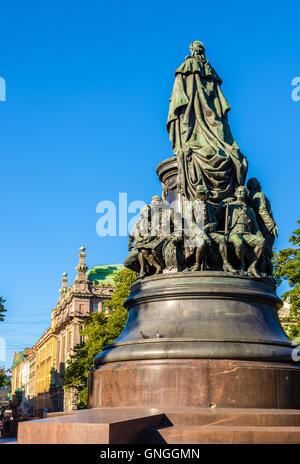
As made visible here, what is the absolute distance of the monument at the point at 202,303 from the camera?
29.7ft

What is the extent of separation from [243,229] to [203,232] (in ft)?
2.93

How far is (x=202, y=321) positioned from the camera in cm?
1023

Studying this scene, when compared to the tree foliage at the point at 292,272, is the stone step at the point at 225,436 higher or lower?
lower

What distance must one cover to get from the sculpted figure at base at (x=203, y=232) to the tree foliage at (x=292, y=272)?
1446 cm

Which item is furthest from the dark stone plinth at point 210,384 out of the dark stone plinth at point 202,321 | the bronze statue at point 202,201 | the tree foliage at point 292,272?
the tree foliage at point 292,272

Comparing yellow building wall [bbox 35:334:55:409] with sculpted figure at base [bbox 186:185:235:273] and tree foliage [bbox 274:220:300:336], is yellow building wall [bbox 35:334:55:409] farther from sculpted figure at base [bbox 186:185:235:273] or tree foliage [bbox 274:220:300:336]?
sculpted figure at base [bbox 186:185:235:273]

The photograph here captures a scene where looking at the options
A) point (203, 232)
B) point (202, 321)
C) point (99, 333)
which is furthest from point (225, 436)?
point (99, 333)

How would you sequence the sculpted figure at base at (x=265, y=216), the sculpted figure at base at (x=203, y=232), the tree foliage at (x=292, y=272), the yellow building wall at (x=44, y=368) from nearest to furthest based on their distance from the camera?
1. the sculpted figure at base at (x=203, y=232)
2. the sculpted figure at base at (x=265, y=216)
3. the tree foliage at (x=292, y=272)
4. the yellow building wall at (x=44, y=368)

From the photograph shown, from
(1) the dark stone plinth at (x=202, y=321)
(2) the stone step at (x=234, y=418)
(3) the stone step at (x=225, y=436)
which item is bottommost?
(3) the stone step at (x=225, y=436)

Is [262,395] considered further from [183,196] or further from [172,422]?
[183,196]

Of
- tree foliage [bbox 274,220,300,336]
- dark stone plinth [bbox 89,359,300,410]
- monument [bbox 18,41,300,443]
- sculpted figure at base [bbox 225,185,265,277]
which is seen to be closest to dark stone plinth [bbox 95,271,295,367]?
monument [bbox 18,41,300,443]

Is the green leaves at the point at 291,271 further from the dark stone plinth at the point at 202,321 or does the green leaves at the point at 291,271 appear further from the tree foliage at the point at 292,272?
the dark stone plinth at the point at 202,321

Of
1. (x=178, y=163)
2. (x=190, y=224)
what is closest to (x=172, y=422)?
(x=190, y=224)

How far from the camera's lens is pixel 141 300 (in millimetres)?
11242
